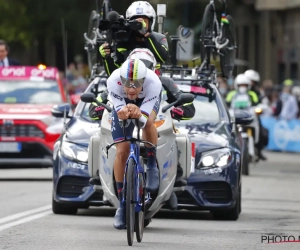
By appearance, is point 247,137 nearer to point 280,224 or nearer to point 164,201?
point 280,224

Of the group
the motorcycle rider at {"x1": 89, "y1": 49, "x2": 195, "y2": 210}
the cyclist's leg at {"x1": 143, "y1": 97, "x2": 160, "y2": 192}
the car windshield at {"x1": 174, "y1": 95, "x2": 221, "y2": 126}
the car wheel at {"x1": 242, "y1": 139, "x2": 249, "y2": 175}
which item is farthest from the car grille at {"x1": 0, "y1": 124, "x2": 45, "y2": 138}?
the cyclist's leg at {"x1": 143, "y1": 97, "x2": 160, "y2": 192}

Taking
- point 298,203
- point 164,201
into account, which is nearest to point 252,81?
point 298,203

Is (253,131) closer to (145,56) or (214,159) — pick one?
(214,159)

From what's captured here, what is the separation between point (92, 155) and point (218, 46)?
189 inches

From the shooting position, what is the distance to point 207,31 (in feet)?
56.2

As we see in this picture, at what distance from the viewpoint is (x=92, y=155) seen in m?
12.3

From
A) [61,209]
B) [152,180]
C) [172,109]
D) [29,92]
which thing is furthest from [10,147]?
[152,180]

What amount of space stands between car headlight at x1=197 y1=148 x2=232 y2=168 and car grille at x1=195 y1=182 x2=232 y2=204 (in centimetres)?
20

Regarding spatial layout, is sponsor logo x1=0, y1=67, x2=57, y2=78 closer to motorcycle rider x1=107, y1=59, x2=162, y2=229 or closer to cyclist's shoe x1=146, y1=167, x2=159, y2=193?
cyclist's shoe x1=146, y1=167, x2=159, y2=193

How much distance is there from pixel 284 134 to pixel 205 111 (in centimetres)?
2117

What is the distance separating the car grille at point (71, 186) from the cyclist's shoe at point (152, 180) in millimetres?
2169

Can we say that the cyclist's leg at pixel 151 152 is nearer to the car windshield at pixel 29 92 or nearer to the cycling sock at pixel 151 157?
the cycling sock at pixel 151 157

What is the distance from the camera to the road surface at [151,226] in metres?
11.1

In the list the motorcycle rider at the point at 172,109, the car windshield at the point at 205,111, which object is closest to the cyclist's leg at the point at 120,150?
the motorcycle rider at the point at 172,109
